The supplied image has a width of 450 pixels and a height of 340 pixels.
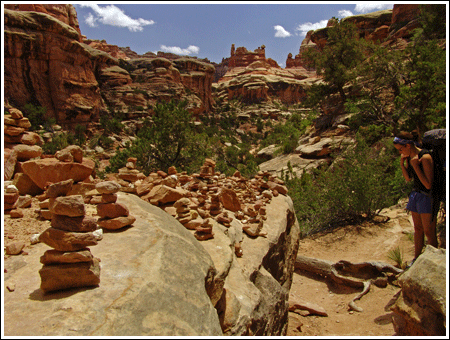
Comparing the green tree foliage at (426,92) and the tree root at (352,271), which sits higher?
the green tree foliage at (426,92)

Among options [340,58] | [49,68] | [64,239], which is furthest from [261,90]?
[64,239]

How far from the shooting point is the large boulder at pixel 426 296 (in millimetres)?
2713

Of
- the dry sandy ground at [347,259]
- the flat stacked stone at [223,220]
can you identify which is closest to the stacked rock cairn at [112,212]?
the dry sandy ground at [347,259]

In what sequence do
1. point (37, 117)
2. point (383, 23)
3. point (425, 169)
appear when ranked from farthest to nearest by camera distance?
point (383, 23) → point (37, 117) → point (425, 169)

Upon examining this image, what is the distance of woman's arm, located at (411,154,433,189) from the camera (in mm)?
3875

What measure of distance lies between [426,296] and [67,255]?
3.44 meters

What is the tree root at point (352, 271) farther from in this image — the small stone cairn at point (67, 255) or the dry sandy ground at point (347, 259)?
the small stone cairn at point (67, 255)

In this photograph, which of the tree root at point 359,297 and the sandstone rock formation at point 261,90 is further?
the sandstone rock formation at point 261,90

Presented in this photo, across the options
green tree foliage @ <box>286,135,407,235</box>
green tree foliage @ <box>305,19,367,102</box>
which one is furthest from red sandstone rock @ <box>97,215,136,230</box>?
green tree foliage @ <box>305,19,367,102</box>

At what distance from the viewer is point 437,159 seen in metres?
3.93

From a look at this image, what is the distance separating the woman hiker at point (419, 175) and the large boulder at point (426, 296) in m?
1.21

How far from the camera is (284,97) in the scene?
70500 mm

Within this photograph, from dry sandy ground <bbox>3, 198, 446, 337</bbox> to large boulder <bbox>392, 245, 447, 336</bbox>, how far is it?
1.09 m

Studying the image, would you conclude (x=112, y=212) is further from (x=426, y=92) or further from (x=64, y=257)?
(x=426, y=92)
